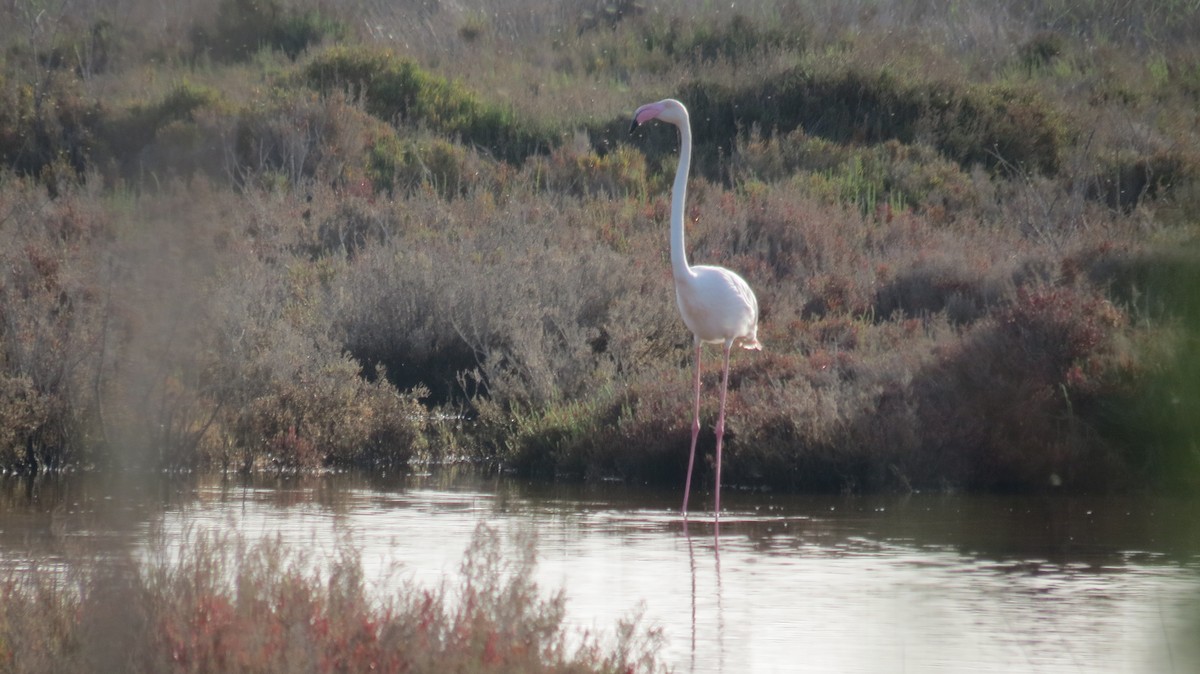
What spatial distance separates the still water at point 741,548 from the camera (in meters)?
5.58

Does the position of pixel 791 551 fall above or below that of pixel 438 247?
below

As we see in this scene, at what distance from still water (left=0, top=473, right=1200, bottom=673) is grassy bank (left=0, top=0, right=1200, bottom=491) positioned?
546 mm

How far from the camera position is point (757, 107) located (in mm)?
22578

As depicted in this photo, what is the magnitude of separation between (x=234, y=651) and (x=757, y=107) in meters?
19.3

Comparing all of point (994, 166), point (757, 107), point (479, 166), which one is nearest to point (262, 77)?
point (479, 166)

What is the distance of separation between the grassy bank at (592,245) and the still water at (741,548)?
1.79ft

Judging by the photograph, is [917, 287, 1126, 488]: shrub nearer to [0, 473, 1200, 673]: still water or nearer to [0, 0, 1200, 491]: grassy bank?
[0, 0, 1200, 491]: grassy bank

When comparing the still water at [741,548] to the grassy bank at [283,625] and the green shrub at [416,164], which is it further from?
the green shrub at [416,164]

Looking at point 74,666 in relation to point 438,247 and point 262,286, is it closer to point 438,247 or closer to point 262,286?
point 262,286

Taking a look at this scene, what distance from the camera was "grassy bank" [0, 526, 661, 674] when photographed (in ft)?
13.3

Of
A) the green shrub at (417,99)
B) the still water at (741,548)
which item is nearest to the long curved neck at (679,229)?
the still water at (741,548)

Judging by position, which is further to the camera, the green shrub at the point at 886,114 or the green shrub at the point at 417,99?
the green shrub at the point at 417,99

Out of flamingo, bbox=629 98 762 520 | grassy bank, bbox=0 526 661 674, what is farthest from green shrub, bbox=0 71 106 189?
grassy bank, bbox=0 526 661 674

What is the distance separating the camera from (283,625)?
4.26m
